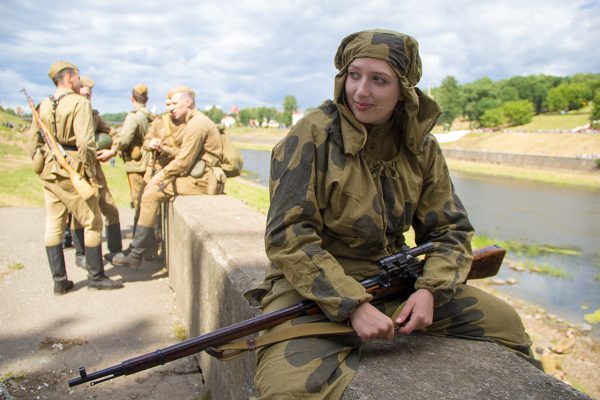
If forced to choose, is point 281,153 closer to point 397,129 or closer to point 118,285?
point 397,129

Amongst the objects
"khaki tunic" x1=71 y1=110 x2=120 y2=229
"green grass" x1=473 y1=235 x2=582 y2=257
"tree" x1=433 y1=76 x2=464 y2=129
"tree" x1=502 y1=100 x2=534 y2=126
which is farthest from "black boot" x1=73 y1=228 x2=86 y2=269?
"tree" x1=433 y1=76 x2=464 y2=129

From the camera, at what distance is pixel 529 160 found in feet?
128

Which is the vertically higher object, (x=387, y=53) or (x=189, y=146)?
(x=387, y=53)

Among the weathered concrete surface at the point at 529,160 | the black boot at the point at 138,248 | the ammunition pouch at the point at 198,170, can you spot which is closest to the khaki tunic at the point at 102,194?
the black boot at the point at 138,248

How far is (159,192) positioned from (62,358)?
8.18 feet

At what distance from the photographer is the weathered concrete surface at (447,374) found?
1754 millimetres

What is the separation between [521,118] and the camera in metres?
77.3

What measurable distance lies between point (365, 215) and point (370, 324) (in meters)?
0.51

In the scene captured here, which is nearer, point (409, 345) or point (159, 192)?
point (409, 345)

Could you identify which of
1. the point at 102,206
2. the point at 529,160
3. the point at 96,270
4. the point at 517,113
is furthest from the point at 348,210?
the point at 517,113

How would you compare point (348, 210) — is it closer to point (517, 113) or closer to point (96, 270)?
point (96, 270)

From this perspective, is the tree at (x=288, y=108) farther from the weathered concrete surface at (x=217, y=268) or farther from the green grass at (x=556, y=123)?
the weathered concrete surface at (x=217, y=268)

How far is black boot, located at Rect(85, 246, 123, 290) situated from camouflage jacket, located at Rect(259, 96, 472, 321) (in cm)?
370

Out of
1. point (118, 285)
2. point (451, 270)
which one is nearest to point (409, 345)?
point (451, 270)
